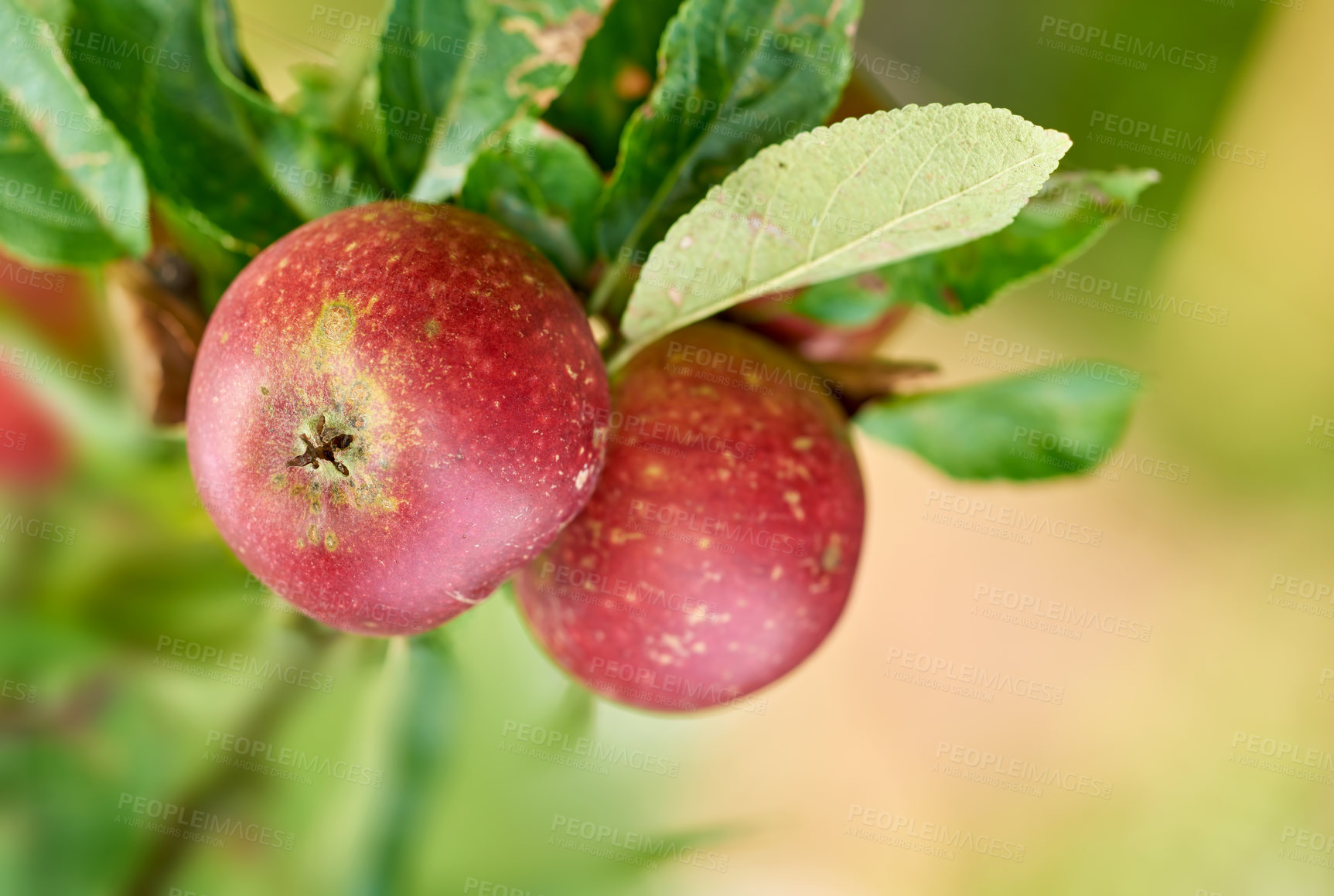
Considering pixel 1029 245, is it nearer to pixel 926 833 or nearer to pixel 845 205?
pixel 845 205

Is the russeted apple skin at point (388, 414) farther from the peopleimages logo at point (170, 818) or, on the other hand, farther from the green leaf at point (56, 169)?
the peopleimages logo at point (170, 818)

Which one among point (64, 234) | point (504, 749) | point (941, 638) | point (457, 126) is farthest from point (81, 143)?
point (941, 638)

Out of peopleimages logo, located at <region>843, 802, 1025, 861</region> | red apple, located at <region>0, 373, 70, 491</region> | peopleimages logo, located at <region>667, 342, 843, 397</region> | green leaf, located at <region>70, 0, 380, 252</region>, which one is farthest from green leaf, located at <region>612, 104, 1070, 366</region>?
peopleimages logo, located at <region>843, 802, 1025, 861</region>

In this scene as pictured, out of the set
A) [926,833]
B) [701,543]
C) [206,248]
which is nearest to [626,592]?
[701,543]

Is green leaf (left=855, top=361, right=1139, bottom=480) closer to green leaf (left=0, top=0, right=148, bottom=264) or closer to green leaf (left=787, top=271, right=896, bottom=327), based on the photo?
green leaf (left=787, top=271, right=896, bottom=327)

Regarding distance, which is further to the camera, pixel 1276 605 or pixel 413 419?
pixel 1276 605

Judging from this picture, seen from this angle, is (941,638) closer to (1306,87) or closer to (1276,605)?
(1276,605)

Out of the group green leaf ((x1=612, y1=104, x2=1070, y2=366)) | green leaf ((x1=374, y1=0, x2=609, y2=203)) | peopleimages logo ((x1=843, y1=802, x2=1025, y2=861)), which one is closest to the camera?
green leaf ((x1=612, y1=104, x2=1070, y2=366))
